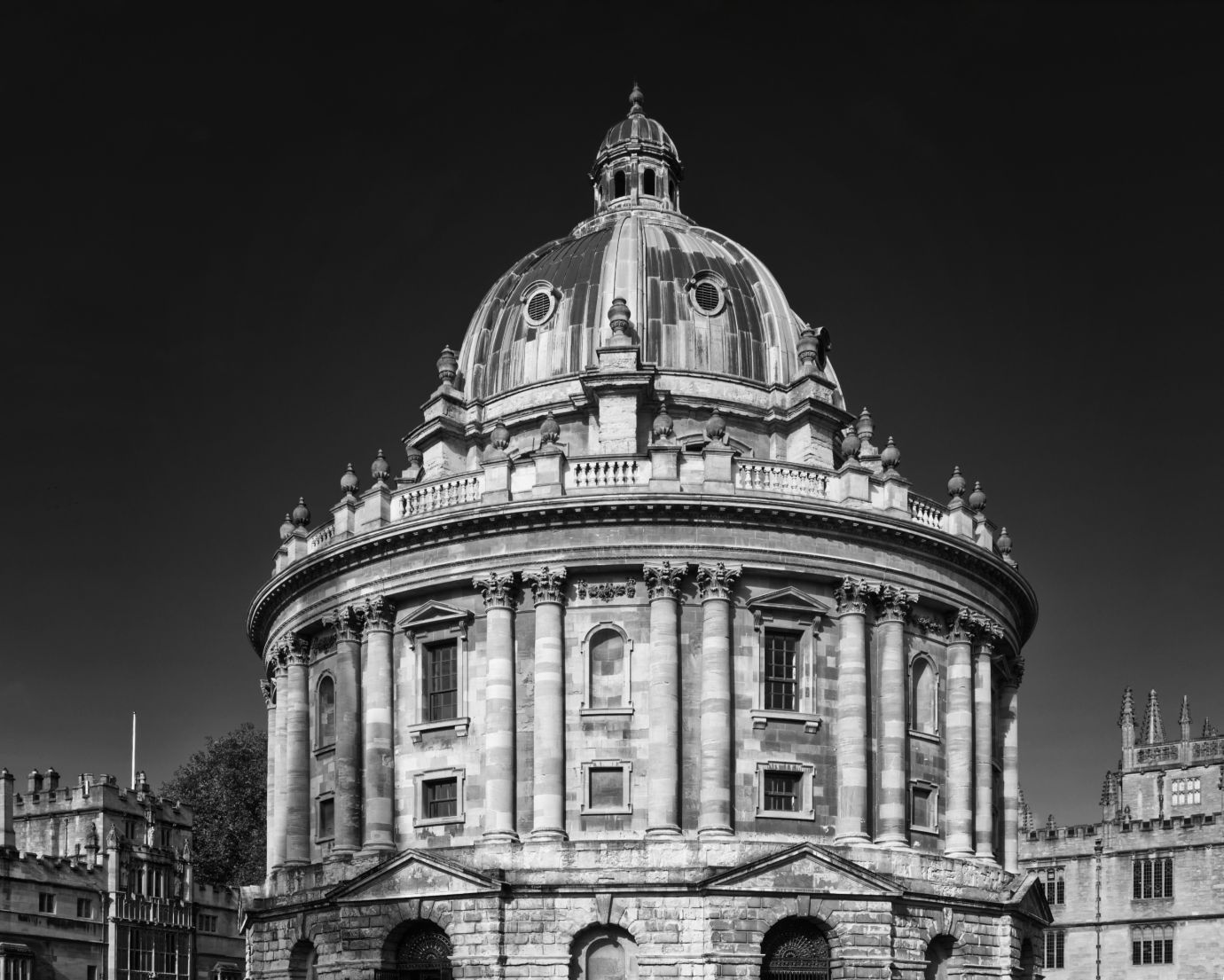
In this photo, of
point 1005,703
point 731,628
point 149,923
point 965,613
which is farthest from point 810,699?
point 149,923

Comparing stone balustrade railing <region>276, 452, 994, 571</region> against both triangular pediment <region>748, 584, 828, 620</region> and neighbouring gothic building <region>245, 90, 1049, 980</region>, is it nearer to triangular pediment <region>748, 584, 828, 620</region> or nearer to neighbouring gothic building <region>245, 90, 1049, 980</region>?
neighbouring gothic building <region>245, 90, 1049, 980</region>

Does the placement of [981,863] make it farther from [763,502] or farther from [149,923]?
[149,923]

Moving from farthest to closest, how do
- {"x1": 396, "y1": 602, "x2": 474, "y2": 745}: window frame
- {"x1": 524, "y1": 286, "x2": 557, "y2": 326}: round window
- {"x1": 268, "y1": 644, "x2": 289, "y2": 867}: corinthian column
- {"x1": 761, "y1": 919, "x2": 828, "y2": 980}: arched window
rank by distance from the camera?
{"x1": 524, "y1": 286, "x2": 557, "y2": 326}: round window
{"x1": 268, "y1": 644, "x2": 289, "y2": 867}: corinthian column
{"x1": 396, "y1": 602, "x2": 474, "y2": 745}: window frame
{"x1": 761, "y1": 919, "x2": 828, "y2": 980}: arched window

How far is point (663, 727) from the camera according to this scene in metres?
48.6

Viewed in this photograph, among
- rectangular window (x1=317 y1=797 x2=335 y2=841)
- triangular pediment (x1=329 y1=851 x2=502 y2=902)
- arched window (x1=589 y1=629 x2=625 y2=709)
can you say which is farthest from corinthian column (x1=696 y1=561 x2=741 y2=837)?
rectangular window (x1=317 y1=797 x2=335 y2=841)

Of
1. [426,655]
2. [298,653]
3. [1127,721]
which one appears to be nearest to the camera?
[426,655]

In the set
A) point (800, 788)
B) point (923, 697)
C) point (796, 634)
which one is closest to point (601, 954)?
point (800, 788)

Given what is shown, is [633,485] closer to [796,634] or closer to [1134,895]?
[796,634]

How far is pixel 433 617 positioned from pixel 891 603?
529 inches

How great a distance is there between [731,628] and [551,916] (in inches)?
369

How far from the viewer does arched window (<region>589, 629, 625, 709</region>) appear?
4972 cm

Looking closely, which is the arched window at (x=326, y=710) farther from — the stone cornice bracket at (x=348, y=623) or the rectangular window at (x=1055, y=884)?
the rectangular window at (x=1055, y=884)

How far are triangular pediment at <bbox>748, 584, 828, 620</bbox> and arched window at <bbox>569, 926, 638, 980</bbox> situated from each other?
9.92m

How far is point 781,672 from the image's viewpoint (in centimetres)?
5050
